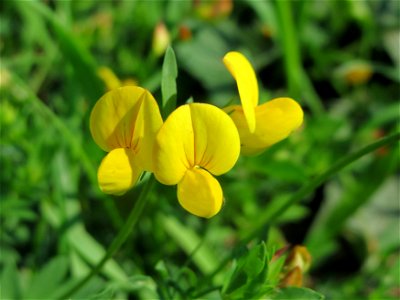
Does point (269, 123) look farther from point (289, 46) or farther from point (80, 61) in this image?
point (289, 46)

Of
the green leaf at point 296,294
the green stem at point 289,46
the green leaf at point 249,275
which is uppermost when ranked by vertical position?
the green stem at point 289,46

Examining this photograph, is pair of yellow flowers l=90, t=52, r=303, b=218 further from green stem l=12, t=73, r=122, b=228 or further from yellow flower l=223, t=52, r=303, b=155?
green stem l=12, t=73, r=122, b=228

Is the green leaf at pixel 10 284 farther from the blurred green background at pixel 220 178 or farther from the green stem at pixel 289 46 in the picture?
the green stem at pixel 289 46

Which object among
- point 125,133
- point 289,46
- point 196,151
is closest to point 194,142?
point 196,151

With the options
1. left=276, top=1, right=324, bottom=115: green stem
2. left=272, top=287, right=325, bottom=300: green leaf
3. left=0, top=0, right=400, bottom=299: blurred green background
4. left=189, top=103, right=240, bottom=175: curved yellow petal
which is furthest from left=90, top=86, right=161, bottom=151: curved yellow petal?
left=276, top=1, right=324, bottom=115: green stem

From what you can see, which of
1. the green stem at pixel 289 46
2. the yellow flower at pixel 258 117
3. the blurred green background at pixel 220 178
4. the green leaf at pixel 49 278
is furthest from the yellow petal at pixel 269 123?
the green stem at pixel 289 46
